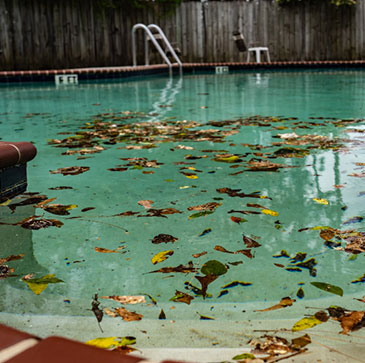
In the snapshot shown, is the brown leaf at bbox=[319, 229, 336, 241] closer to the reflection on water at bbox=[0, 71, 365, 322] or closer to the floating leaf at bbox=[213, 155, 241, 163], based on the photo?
the reflection on water at bbox=[0, 71, 365, 322]

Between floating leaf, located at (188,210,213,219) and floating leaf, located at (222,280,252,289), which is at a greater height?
floating leaf, located at (188,210,213,219)

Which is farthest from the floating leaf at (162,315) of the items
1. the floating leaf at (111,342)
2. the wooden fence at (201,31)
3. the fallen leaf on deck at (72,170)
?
the wooden fence at (201,31)

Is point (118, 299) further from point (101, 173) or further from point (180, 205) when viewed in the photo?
point (101, 173)

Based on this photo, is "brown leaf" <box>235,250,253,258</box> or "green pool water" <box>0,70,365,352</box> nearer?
"green pool water" <box>0,70,365,352</box>

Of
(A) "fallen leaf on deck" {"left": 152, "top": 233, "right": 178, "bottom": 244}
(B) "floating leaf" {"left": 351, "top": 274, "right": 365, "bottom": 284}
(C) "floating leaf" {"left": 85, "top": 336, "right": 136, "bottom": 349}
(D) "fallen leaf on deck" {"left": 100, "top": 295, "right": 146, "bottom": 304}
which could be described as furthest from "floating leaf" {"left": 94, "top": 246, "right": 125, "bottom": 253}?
(B) "floating leaf" {"left": 351, "top": 274, "right": 365, "bottom": 284}

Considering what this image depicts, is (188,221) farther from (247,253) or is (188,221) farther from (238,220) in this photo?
(247,253)

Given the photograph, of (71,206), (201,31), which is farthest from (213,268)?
(201,31)

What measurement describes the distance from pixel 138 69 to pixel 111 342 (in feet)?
40.8

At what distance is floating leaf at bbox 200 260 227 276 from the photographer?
5.45 feet

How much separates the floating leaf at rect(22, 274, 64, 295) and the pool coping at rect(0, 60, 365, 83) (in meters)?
11.3

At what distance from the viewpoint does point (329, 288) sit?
1526 mm

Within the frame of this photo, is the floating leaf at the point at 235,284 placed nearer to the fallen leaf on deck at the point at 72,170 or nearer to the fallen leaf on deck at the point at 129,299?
the fallen leaf on deck at the point at 129,299

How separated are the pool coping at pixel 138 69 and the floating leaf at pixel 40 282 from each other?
11.3 metres

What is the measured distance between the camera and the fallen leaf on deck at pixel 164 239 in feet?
6.36
